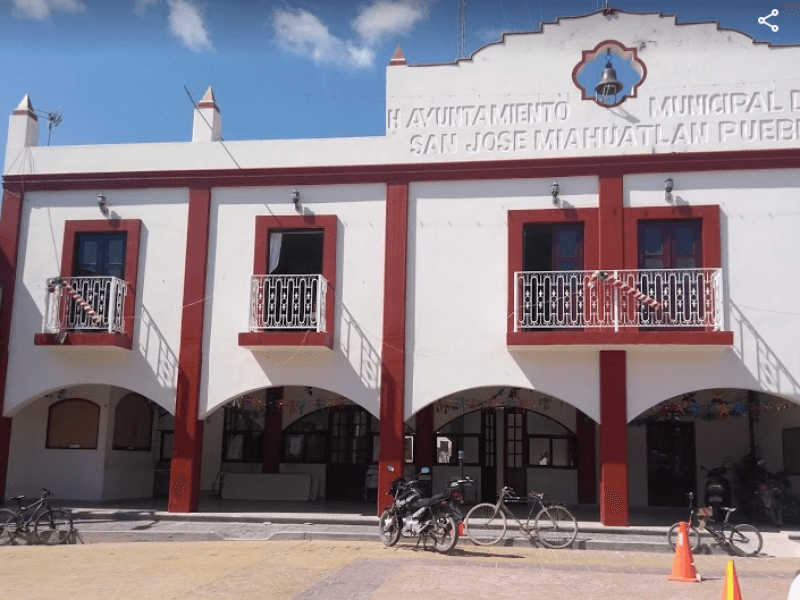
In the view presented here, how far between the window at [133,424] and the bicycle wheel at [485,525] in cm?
760

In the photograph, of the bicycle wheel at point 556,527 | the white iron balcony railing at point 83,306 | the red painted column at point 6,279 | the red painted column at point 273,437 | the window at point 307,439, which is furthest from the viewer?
the window at point 307,439

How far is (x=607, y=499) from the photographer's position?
46.7 feet

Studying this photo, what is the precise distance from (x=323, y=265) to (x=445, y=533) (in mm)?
5366

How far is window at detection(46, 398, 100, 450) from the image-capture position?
1712 cm

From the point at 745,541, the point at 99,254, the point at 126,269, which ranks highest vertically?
the point at 99,254

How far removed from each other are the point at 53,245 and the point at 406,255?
659 cm

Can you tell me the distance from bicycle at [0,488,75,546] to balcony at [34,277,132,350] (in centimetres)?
285

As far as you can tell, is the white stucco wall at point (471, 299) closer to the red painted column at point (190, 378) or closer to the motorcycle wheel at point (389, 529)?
the motorcycle wheel at point (389, 529)

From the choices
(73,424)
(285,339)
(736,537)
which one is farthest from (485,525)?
(73,424)

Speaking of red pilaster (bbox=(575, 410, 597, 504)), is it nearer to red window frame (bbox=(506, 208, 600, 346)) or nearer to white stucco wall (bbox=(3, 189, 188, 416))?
red window frame (bbox=(506, 208, 600, 346))

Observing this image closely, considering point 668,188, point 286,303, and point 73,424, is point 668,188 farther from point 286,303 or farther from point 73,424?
point 73,424

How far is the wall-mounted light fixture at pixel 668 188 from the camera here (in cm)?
1462

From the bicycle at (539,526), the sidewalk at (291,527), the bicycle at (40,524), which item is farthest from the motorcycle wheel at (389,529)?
the bicycle at (40,524)

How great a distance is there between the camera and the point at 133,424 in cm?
1827
